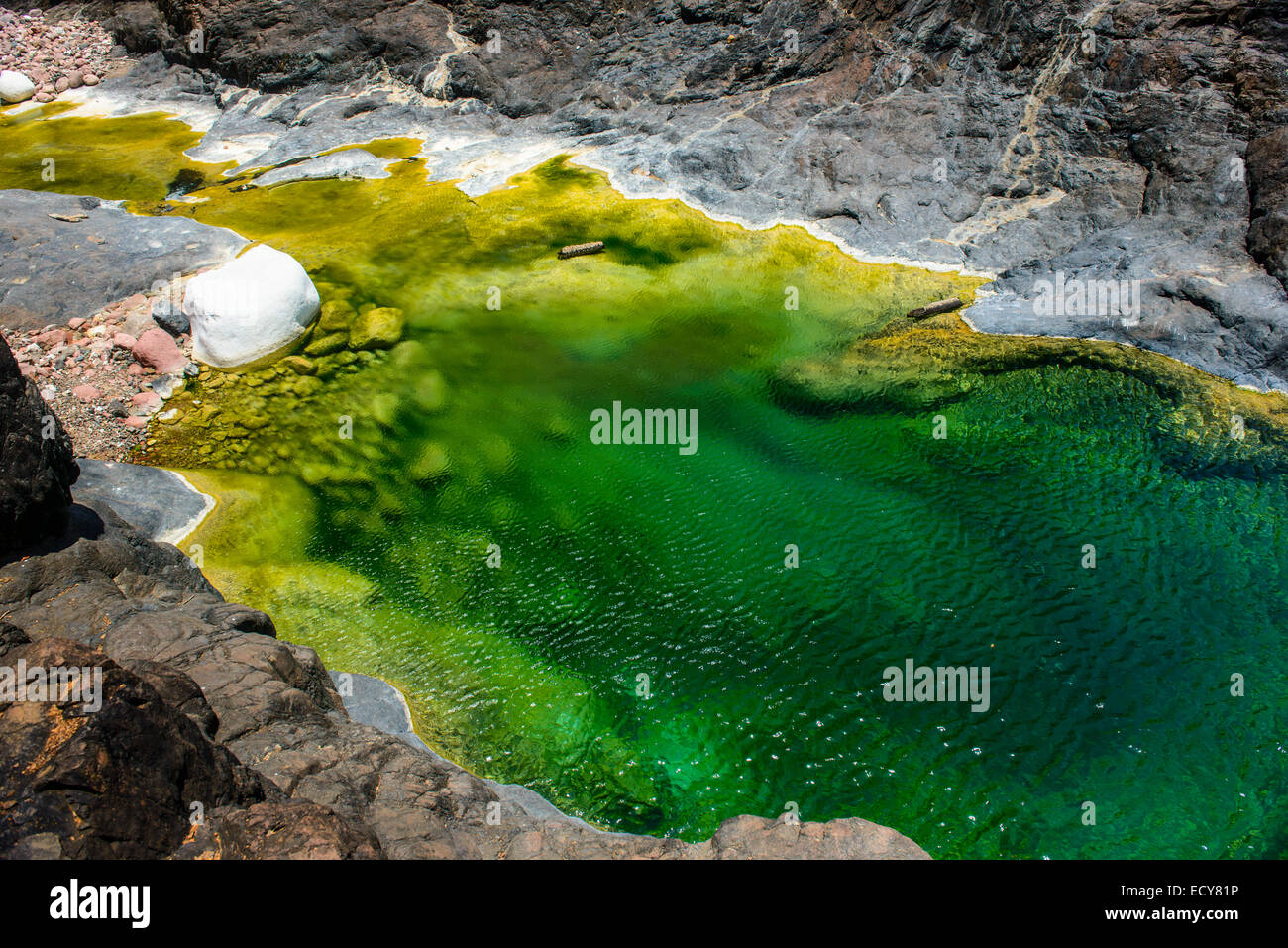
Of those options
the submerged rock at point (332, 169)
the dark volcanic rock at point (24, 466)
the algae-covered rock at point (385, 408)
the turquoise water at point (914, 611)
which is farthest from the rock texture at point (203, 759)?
the submerged rock at point (332, 169)

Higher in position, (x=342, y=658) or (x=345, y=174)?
(x=345, y=174)

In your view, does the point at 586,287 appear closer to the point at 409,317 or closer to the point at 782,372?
the point at 409,317

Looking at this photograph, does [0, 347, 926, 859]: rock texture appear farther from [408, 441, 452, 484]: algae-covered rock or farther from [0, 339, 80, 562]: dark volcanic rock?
[408, 441, 452, 484]: algae-covered rock

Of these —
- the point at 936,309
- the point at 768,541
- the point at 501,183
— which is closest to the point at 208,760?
the point at 768,541

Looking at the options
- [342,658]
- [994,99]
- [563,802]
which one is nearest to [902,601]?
[563,802]

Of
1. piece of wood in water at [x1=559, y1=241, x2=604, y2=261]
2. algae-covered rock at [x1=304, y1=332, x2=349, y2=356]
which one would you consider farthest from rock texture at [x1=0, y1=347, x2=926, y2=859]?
piece of wood in water at [x1=559, y1=241, x2=604, y2=261]
